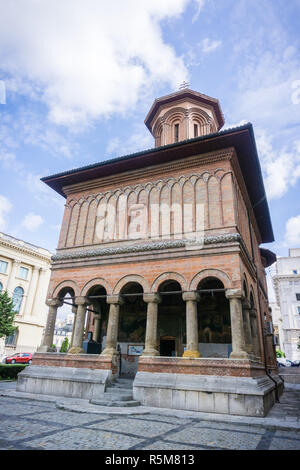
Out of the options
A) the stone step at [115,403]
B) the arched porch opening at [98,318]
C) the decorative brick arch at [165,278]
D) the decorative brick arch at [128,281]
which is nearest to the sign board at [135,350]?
the arched porch opening at [98,318]

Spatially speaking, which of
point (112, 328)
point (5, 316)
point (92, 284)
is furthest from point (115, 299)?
point (5, 316)

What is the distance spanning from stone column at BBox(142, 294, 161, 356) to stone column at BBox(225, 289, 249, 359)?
9.49 ft

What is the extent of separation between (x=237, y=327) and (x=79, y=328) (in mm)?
6771

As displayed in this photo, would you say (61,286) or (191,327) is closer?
(191,327)

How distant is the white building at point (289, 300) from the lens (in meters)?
48.2

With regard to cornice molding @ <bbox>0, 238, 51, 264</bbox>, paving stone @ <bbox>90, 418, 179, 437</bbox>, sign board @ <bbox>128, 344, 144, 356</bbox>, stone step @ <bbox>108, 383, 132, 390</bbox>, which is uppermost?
cornice molding @ <bbox>0, 238, 51, 264</bbox>

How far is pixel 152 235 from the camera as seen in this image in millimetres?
13297

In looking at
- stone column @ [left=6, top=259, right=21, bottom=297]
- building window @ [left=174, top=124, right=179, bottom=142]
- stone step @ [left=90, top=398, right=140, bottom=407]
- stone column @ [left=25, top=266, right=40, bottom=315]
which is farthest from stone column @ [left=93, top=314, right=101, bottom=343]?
stone column @ [left=25, top=266, right=40, bottom=315]

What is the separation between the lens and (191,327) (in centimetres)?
1105

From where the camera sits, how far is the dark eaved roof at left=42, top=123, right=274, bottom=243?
12748 mm

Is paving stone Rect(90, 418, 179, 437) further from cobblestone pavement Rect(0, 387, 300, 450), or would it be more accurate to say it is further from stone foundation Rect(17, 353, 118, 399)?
stone foundation Rect(17, 353, 118, 399)

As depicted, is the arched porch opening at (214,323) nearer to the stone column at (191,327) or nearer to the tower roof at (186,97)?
the stone column at (191,327)

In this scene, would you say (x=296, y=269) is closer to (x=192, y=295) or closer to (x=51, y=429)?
(x=192, y=295)

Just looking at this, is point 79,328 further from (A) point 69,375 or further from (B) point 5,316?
(B) point 5,316
